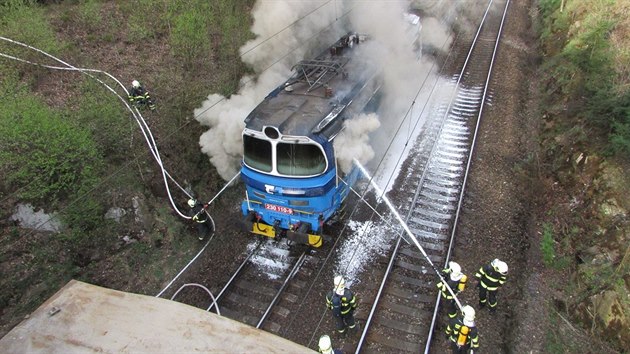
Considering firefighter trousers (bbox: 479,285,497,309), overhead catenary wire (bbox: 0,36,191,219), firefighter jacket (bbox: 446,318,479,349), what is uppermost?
overhead catenary wire (bbox: 0,36,191,219)

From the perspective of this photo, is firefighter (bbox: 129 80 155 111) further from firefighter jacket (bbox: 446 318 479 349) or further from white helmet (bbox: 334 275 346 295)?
firefighter jacket (bbox: 446 318 479 349)

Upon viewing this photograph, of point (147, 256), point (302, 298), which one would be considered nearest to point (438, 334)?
point (302, 298)

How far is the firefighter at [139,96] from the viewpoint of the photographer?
10125 mm

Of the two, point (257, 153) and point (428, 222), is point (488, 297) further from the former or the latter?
point (257, 153)

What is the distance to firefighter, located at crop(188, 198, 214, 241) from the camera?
8.65m

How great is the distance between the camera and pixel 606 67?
10609 millimetres

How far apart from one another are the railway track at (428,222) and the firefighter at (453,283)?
11.6 inches

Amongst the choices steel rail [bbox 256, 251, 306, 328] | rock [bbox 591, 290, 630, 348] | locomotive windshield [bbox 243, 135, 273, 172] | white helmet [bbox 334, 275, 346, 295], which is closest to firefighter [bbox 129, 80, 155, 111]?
locomotive windshield [bbox 243, 135, 273, 172]

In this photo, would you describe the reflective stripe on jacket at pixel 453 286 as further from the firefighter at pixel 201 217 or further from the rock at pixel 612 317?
the firefighter at pixel 201 217

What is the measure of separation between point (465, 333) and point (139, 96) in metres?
8.91

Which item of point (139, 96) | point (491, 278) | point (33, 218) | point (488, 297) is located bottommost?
point (488, 297)

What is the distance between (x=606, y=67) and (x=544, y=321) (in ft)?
24.1

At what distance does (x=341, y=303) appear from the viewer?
6.67 m

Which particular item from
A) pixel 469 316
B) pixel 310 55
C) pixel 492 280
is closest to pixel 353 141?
pixel 492 280
